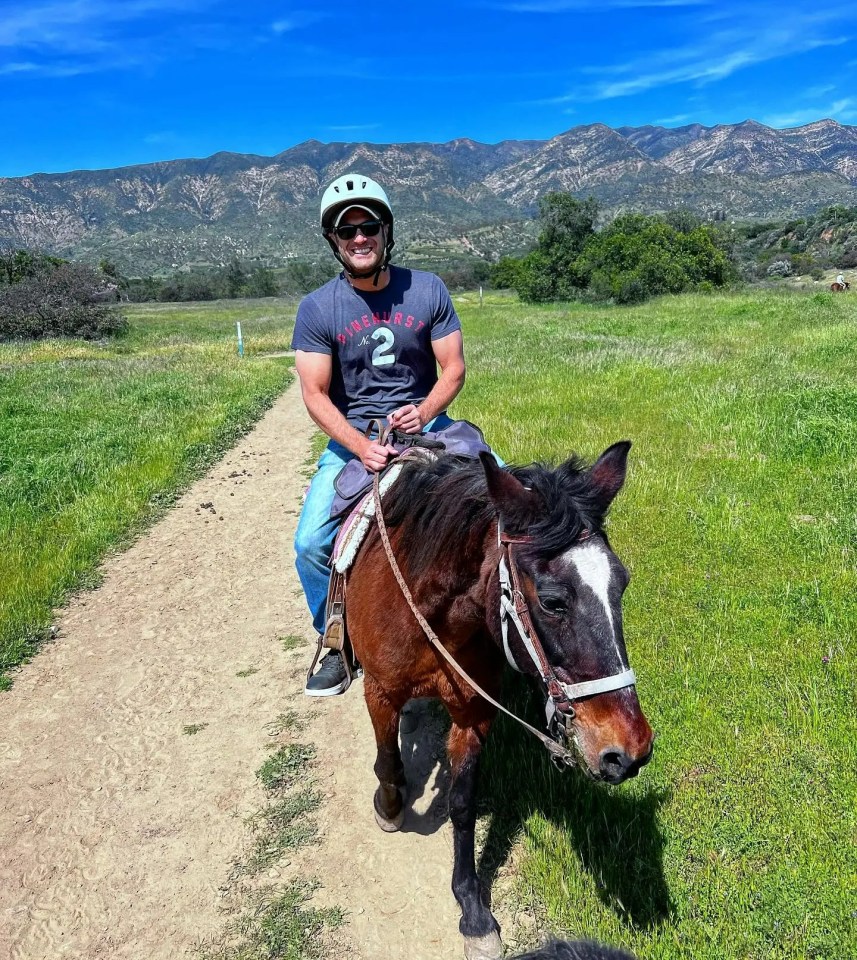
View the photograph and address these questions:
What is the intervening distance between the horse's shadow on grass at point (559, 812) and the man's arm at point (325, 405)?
197cm

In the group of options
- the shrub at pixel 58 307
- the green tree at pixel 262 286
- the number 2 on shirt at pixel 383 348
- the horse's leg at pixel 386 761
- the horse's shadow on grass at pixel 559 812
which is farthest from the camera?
the green tree at pixel 262 286

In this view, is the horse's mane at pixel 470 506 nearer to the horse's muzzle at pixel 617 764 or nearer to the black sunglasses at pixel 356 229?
the horse's muzzle at pixel 617 764

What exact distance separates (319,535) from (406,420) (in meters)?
0.82

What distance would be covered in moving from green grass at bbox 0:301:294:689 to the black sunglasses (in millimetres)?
4252

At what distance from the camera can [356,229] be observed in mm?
3572

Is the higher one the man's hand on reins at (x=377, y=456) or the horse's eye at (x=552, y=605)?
the man's hand on reins at (x=377, y=456)

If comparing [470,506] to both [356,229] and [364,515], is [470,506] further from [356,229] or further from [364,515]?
[356,229]

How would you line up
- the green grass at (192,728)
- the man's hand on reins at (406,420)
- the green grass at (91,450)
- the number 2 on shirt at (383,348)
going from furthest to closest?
1. the green grass at (91,450)
2. the green grass at (192,728)
3. the number 2 on shirt at (383,348)
4. the man's hand on reins at (406,420)

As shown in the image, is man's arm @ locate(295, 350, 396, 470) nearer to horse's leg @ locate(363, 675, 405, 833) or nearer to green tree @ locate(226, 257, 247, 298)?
horse's leg @ locate(363, 675, 405, 833)

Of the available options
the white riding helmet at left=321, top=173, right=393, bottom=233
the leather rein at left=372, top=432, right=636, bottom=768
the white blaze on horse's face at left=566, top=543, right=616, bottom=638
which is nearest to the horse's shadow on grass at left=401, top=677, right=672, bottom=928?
the leather rein at left=372, top=432, right=636, bottom=768

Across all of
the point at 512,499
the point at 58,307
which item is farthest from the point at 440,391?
the point at 58,307

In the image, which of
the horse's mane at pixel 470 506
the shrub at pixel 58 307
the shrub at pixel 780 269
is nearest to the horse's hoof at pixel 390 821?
the horse's mane at pixel 470 506

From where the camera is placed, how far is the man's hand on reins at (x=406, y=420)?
3.48 m

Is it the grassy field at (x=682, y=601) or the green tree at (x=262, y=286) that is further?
the green tree at (x=262, y=286)
